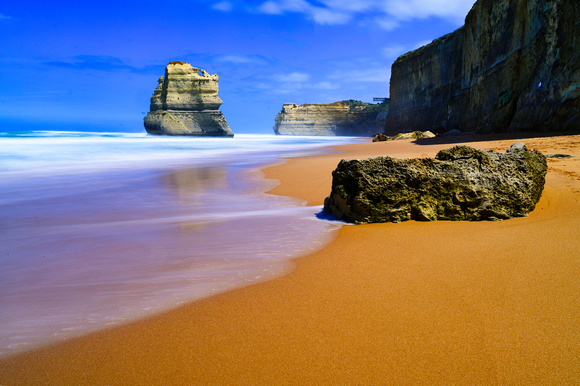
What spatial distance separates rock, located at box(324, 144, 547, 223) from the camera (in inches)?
125

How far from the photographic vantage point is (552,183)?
13.6 ft

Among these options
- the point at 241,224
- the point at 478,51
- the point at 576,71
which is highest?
the point at 478,51

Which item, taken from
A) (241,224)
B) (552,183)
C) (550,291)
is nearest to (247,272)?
(241,224)

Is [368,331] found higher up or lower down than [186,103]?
lower down

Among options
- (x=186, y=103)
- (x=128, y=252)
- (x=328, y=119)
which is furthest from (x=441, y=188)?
(x=328, y=119)

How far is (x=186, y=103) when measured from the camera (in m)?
Result: 43.4

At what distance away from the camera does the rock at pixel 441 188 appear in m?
3.19

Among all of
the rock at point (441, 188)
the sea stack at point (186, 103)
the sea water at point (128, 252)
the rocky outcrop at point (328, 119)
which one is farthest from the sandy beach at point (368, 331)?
the rocky outcrop at point (328, 119)

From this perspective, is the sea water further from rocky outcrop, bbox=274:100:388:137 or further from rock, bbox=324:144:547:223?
rocky outcrop, bbox=274:100:388:137

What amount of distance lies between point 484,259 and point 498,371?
3.65 ft

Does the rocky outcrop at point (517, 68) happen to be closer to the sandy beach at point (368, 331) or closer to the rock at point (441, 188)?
the rock at point (441, 188)

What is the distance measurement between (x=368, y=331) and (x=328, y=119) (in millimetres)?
90828

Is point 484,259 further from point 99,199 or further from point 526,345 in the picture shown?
point 99,199

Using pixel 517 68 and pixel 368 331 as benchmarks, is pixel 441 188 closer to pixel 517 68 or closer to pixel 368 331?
pixel 368 331
